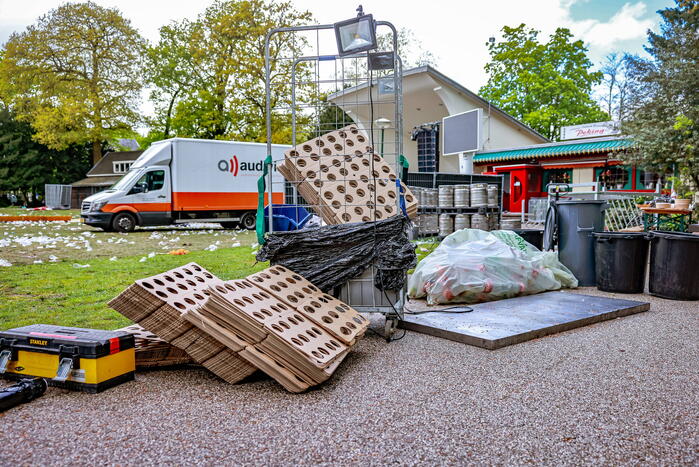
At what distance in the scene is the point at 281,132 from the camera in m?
26.7

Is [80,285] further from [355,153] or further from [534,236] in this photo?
[534,236]

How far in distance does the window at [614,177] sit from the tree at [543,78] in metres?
15.8

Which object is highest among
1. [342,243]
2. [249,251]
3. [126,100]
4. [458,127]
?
[126,100]

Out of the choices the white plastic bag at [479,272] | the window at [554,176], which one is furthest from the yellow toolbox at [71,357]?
the window at [554,176]

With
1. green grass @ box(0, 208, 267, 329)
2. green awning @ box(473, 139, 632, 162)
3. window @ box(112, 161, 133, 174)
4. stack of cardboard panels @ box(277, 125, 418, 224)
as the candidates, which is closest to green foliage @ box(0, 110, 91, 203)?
window @ box(112, 161, 133, 174)

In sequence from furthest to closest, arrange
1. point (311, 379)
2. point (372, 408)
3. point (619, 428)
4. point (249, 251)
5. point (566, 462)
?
point (249, 251) → point (311, 379) → point (372, 408) → point (619, 428) → point (566, 462)

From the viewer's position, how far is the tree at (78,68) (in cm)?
3219

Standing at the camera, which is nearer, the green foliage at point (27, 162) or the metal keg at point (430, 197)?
the metal keg at point (430, 197)

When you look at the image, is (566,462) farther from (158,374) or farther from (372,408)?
(158,374)

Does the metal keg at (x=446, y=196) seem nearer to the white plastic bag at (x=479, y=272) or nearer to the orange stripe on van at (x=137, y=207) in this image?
the white plastic bag at (x=479, y=272)

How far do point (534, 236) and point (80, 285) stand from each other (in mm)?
6666

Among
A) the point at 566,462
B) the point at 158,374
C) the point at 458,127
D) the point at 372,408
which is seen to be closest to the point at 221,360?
the point at 158,374

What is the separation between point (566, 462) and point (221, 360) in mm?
2025

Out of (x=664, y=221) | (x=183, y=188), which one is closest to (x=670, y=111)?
(x=664, y=221)
